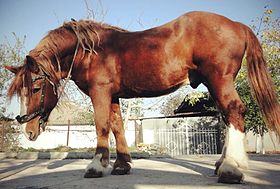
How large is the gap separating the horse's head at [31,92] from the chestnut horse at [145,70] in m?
0.01

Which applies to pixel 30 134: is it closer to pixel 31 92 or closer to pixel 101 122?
pixel 31 92

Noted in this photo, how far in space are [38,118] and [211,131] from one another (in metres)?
15.5

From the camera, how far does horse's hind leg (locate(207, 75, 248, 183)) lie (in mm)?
2496

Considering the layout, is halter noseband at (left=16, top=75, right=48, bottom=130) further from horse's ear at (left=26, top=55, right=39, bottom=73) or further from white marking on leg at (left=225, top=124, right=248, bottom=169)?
white marking on leg at (left=225, top=124, right=248, bottom=169)

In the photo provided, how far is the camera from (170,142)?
17.6 meters

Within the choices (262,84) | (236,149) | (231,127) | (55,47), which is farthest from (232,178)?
(55,47)

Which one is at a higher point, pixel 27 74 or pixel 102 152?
pixel 27 74

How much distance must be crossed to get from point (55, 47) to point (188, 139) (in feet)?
50.1

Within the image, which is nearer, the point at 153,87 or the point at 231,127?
the point at 231,127

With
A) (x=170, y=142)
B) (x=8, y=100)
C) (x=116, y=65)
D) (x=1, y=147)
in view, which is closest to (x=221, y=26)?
(x=116, y=65)

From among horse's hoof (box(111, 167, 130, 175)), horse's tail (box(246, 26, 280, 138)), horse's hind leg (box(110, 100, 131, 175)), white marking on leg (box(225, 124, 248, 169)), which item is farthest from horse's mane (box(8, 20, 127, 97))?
white marking on leg (box(225, 124, 248, 169))

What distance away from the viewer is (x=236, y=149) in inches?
104

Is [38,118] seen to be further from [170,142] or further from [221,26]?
[170,142]

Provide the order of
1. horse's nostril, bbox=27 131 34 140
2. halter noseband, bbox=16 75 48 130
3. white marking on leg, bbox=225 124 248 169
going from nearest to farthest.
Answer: white marking on leg, bbox=225 124 248 169, halter noseband, bbox=16 75 48 130, horse's nostril, bbox=27 131 34 140
